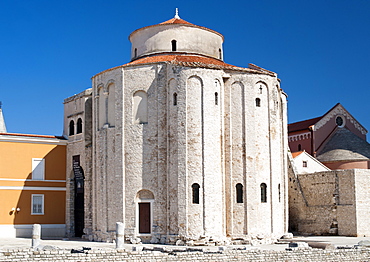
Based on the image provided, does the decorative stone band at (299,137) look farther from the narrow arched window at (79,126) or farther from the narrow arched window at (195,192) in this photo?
the narrow arched window at (195,192)

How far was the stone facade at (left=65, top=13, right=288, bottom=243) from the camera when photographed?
101 ft

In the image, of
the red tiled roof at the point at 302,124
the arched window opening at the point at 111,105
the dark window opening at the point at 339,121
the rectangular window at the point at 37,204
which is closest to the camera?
the arched window opening at the point at 111,105

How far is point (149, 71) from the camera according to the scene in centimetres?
3250

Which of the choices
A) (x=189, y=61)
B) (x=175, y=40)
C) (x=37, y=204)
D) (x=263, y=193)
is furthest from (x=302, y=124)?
(x=37, y=204)

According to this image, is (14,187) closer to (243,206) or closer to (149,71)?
(149,71)

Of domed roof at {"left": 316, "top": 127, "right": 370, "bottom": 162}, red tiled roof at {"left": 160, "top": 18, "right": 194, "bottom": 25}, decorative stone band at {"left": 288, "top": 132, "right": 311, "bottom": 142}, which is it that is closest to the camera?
red tiled roof at {"left": 160, "top": 18, "right": 194, "bottom": 25}

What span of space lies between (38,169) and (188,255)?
59.5ft

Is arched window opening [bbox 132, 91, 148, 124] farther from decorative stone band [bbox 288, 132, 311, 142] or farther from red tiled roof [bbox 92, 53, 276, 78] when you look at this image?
decorative stone band [bbox 288, 132, 311, 142]

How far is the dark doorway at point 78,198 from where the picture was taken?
37.6 m

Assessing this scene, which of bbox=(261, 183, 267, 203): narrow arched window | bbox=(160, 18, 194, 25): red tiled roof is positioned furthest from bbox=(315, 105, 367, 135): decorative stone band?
bbox=(261, 183, 267, 203): narrow arched window

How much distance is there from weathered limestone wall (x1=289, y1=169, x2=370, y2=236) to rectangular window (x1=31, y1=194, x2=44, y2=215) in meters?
16.4

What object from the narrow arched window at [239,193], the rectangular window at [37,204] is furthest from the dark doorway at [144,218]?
the rectangular window at [37,204]

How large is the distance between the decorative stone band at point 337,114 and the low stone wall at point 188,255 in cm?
2289

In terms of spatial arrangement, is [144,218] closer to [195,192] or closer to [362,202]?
[195,192]
